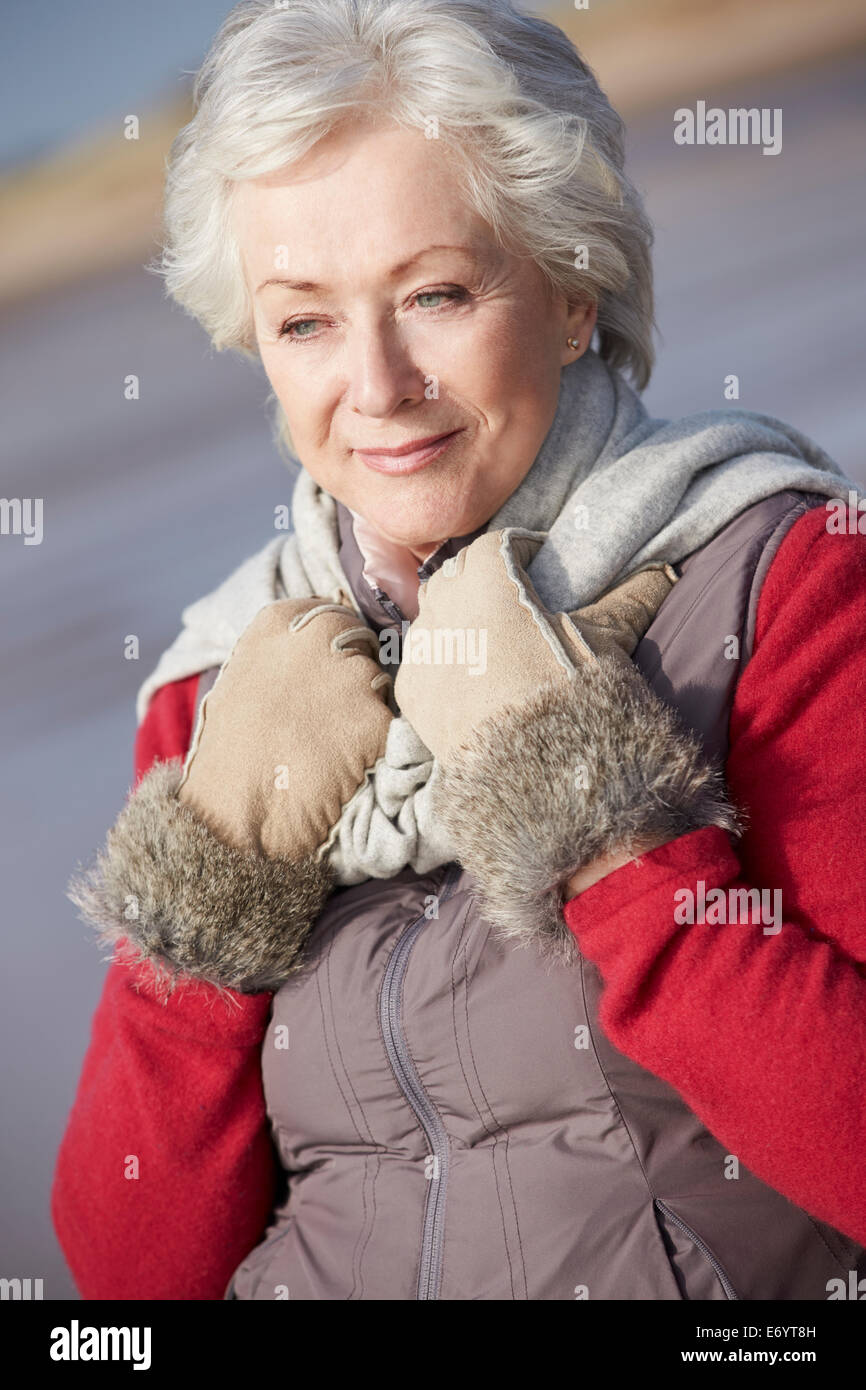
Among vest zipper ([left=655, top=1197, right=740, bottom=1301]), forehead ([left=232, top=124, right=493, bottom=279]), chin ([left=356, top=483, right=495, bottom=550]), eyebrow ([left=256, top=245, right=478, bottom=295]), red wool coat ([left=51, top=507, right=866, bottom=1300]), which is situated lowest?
vest zipper ([left=655, top=1197, right=740, bottom=1301])

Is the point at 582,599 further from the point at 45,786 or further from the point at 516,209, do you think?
the point at 45,786

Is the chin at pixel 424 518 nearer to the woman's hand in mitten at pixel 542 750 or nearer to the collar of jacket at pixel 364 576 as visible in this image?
the collar of jacket at pixel 364 576

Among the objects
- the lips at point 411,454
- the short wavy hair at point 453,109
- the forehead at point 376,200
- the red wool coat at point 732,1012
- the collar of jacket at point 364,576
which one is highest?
the short wavy hair at point 453,109

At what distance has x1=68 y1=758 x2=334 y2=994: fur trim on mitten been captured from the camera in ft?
3.86

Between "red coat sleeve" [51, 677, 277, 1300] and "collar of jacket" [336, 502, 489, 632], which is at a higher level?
"collar of jacket" [336, 502, 489, 632]

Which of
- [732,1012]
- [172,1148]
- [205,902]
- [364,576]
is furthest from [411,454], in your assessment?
[172,1148]

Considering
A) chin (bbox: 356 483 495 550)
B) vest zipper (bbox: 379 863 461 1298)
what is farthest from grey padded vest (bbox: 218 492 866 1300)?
chin (bbox: 356 483 495 550)

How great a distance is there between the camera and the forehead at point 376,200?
1.11 metres

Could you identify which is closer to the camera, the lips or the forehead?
the forehead

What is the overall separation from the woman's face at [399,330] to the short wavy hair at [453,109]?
0.08 feet

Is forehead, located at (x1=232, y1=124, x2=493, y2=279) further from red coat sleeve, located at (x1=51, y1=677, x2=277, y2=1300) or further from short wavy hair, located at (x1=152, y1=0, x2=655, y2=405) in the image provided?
red coat sleeve, located at (x1=51, y1=677, x2=277, y2=1300)

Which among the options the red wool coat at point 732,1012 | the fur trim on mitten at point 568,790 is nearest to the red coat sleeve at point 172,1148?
the red wool coat at point 732,1012

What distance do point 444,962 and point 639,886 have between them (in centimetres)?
23

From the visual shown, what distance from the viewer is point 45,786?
9.06ft
